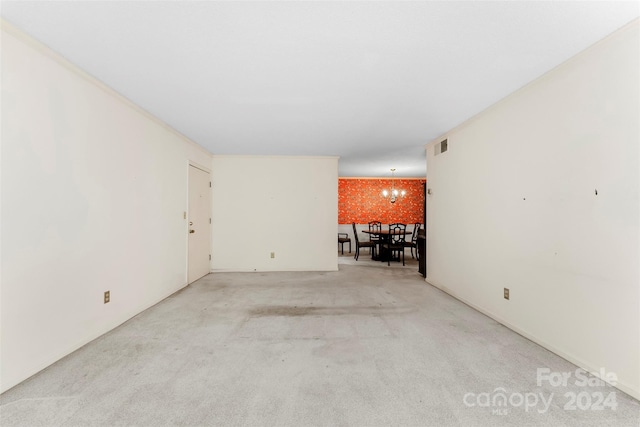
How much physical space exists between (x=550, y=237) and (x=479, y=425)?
1614mm

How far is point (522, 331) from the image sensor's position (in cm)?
244

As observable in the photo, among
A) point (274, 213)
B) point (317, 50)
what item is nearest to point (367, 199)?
point (274, 213)

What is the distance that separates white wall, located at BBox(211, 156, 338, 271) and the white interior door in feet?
0.80

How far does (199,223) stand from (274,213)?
1.37 m

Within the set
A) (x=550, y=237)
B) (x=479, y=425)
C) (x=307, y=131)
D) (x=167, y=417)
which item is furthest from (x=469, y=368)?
(x=307, y=131)

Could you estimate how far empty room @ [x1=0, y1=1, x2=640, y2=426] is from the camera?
1.57 metres

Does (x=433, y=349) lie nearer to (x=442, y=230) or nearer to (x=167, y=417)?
(x=167, y=417)

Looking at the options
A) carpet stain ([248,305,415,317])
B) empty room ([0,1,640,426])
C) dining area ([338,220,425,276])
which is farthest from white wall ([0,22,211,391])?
dining area ([338,220,425,276])

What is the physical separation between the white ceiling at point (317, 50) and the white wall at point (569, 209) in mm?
248

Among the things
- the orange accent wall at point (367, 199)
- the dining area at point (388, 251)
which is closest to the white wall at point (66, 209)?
the dining area at point (388, 251)

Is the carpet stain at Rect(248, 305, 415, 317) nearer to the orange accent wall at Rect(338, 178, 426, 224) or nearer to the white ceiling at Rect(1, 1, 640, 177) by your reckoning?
the white ceiling at Rect(1, 1, 640, 177)

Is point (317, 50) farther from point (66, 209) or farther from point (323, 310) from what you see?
point (323, 310)

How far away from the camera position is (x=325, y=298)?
11.7 feet

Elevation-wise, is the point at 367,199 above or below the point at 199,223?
above
